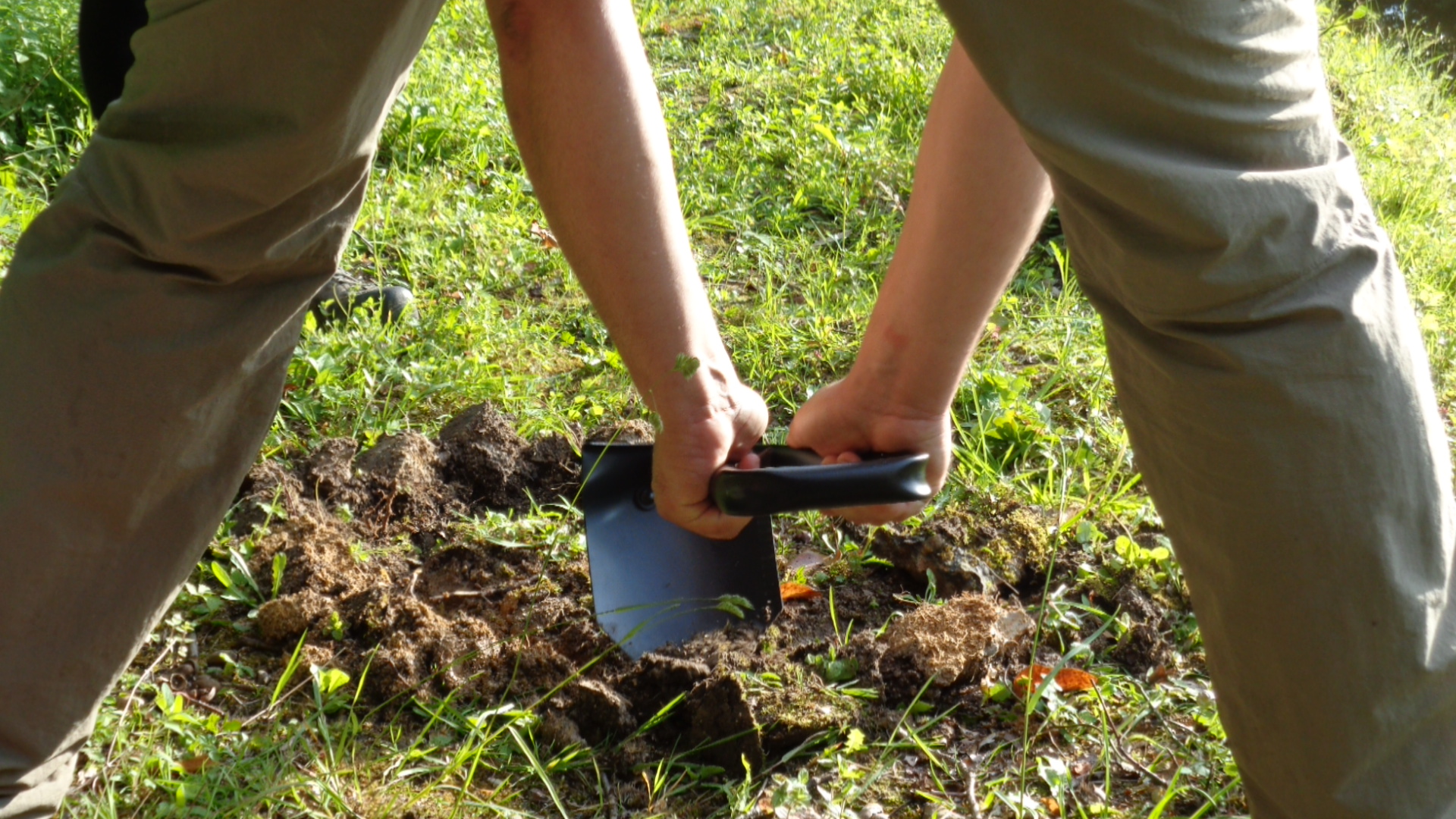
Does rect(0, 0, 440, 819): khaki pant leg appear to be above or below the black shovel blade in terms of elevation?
above

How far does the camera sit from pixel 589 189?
4.91 ft

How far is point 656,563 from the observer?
1.85 metres

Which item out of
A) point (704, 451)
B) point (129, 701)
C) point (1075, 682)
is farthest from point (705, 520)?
point (129, 701)

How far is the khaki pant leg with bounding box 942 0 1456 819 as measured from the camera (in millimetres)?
864

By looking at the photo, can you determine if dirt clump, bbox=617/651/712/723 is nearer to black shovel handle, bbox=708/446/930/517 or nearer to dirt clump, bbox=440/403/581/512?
black shovel handle, bbox=708/446/930/517

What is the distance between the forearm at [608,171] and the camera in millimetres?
1496

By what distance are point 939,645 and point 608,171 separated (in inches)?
31.7

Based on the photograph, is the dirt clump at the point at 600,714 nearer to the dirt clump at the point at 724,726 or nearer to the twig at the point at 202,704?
the dirt clump at the point at 724,726

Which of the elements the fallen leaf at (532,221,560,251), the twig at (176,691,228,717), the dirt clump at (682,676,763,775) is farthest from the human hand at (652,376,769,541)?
the fallen leaf at (532,221,560,251)

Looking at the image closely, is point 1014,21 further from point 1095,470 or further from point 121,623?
point 1095,470

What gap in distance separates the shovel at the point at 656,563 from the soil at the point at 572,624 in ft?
0.15

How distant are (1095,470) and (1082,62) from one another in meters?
1.42

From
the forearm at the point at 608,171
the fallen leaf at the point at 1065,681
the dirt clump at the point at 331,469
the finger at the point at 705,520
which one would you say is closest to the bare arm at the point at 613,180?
the forearm at the point at 608,171

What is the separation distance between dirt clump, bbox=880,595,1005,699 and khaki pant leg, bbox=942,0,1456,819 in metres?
0.74
